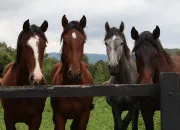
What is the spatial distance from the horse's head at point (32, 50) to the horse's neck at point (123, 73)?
202cm

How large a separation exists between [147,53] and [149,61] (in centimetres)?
14

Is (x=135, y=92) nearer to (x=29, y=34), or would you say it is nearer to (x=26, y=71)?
(x=29, y=34)

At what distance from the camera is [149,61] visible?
6.07 metres

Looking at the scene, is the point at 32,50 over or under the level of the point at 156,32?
under

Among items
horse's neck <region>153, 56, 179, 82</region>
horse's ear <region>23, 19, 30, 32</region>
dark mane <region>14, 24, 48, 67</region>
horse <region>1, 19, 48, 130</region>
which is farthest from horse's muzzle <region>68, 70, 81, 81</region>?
horse's neck <region>153, 56, 179, 82</region>

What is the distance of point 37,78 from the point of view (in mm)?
5062

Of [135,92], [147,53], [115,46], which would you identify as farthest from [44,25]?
[135,92]

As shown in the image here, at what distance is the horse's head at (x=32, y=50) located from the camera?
5200 mm

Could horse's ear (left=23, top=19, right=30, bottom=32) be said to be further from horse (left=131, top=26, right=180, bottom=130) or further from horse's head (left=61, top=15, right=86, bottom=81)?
horse (left=131, top=26, right=180, bottom=130)

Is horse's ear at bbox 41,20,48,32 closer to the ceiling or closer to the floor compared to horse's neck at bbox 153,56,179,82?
closer to the ceiling

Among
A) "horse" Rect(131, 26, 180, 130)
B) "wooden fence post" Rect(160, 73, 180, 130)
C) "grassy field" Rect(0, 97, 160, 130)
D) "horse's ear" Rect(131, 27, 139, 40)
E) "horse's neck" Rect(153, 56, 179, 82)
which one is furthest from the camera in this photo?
"grassy field" Rect(0, 97, 160, 130)

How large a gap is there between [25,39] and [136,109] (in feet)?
8.76

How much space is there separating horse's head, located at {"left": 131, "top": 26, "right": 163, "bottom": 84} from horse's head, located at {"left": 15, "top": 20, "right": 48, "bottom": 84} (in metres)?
1.57

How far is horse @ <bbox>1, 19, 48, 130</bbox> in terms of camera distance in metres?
5.48
